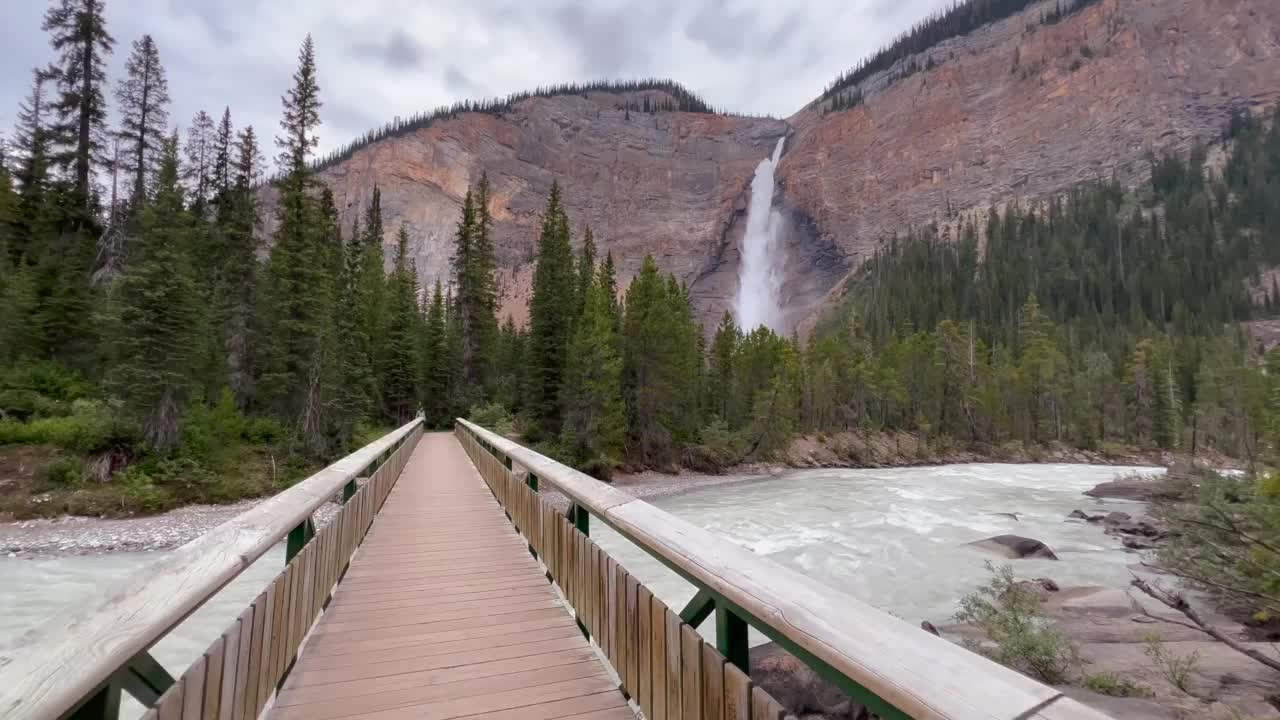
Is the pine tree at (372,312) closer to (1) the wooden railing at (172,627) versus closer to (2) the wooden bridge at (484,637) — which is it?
(2) the wooden bridge at (484,637)

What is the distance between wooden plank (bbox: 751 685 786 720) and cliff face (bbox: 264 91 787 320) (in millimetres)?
99768

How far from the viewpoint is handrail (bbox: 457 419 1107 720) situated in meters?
0.79

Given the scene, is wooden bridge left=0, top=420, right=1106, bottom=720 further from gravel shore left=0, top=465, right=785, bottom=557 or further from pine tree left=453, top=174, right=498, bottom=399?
pine tree left=453, top=174, right=498, bottom=399

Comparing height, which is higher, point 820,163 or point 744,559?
point 820,163

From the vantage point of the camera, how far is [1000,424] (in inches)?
2019

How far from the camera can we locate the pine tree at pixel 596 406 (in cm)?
2402

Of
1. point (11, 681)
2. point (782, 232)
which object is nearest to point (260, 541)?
point (11, 681)

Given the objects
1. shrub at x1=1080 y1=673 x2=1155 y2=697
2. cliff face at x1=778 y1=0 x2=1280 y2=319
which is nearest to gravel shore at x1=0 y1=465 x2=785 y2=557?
shrub at x1=1080 y1=673 x2=1155 y2=697

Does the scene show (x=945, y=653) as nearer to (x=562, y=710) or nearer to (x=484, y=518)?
(x=562, y=710)

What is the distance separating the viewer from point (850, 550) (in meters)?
14.0

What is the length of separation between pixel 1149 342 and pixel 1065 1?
120248 mm

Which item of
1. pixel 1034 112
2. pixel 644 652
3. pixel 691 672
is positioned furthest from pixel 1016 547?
pixel 1034 112

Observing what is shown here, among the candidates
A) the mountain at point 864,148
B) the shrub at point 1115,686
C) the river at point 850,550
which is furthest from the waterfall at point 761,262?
the shrub at point 1115,686

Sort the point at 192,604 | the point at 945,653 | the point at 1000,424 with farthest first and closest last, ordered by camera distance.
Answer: the point at 1000,424, the point at 192,604, the point at 945,653
